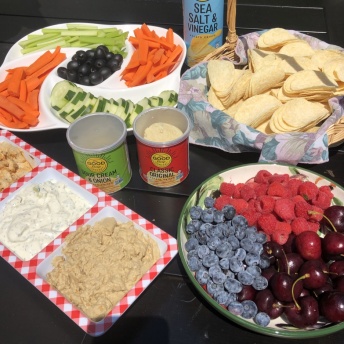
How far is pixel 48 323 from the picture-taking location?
3.20 ft

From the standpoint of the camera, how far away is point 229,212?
1.05 metres

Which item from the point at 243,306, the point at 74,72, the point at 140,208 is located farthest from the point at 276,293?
the point at 74,72

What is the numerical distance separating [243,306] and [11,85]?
4.31 ft

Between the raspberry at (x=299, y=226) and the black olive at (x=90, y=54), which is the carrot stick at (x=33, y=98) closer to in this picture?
the black olive at (x=90, y=54)

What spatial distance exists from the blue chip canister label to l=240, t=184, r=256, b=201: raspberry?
74 cm

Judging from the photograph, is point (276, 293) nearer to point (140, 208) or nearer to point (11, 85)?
point (140, 208)

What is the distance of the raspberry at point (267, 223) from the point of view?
3.35 ft

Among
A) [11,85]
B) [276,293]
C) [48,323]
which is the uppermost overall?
[11,85]

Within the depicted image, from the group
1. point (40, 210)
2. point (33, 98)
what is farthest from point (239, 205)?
point (33, 98)

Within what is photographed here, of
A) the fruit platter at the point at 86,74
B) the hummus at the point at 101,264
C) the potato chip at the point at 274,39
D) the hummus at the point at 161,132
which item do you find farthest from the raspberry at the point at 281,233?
the potato chip at the point at 274,39

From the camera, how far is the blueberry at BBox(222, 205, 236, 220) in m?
1.05

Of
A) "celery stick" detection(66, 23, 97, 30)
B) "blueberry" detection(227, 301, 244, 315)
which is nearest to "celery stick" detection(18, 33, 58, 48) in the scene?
"celery stick" detection(66, 23, 97, 30)

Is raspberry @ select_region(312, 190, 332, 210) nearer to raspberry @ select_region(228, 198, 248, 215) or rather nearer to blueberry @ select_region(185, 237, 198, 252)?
raspberry @ select_region(228, 198, 248, 215)

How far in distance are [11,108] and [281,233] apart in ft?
3.71
